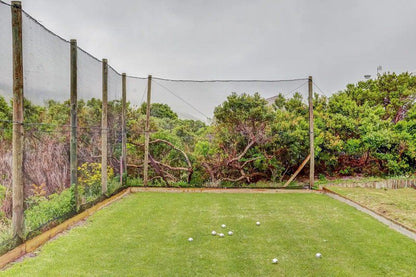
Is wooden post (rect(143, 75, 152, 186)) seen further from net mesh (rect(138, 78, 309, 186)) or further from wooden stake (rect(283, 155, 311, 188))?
wooden stake (rect(283, 155, 311, 188))

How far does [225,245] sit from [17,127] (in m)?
2.35

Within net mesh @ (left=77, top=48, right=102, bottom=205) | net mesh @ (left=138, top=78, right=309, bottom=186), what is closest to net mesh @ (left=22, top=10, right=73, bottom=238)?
net mesh @ (left=77, top=48, right=102, bottom=205)

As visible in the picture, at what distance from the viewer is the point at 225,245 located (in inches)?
123

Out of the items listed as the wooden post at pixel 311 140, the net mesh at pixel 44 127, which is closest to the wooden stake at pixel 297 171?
the wooden post at pixel 311 140

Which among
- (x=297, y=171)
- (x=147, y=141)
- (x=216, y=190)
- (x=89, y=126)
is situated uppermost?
(x=89, y=126)

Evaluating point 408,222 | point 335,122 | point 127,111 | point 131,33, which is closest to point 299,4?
point 335,122

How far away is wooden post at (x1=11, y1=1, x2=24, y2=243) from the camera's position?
2789 millimetres

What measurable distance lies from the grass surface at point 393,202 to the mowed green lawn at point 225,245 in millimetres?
292

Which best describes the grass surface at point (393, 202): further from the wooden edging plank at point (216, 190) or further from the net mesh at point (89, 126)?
the net mesh at point (89, 126)

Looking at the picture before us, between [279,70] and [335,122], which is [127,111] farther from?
[279,70]

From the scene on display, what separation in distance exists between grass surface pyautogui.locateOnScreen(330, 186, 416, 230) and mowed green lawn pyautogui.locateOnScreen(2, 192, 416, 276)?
29 cm

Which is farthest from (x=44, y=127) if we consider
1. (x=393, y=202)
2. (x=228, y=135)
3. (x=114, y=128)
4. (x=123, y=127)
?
(x=393, y=202)

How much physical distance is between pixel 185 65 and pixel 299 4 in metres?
3.67

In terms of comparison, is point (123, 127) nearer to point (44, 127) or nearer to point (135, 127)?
point (135, 127)
